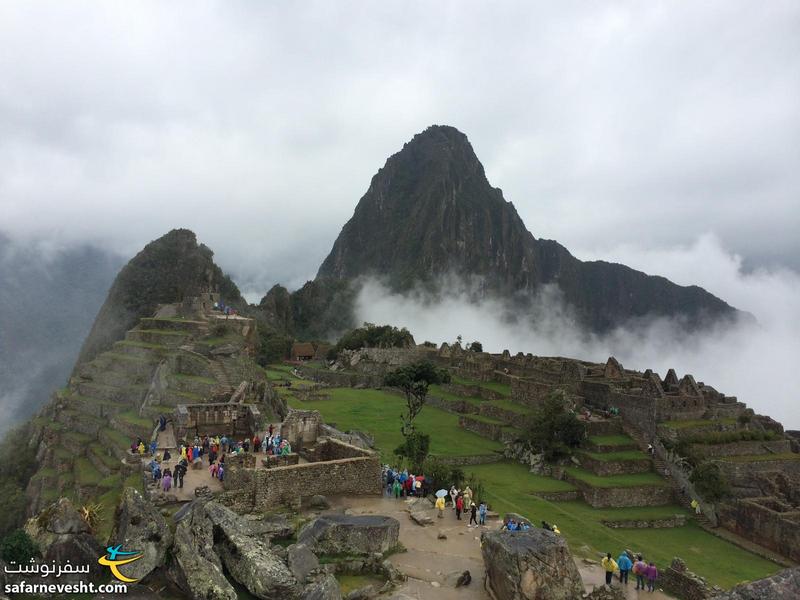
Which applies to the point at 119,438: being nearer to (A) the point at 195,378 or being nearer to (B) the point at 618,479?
(A) the point at 195,378

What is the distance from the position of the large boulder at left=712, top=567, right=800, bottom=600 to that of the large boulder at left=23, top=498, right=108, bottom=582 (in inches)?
348

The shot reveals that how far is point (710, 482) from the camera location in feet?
82.0

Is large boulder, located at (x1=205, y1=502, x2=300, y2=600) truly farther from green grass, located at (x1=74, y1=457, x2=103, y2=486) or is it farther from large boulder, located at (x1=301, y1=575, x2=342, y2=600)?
green grass, located at (x1=74, y1=457, x2=103, y2=486)

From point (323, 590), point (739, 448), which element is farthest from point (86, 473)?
point (739, 448)

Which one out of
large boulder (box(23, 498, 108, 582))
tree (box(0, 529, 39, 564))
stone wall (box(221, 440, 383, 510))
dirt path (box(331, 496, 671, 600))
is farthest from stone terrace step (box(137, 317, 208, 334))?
tree (box(0, 529, 39, 564))

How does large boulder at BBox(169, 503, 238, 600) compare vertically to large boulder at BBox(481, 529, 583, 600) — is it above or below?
below

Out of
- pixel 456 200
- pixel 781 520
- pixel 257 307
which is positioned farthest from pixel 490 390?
pixel 456 200

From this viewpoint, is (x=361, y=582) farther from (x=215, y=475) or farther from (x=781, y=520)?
(x=781, y=520)

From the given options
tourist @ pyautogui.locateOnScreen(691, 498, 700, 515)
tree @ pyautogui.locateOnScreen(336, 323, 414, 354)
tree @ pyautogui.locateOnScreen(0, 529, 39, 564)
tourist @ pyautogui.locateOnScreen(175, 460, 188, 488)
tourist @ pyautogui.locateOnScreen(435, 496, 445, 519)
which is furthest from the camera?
tree @ pyautogui.locateOnScreen(336, 323, 414, 354)

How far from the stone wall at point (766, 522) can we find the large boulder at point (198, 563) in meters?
22.4

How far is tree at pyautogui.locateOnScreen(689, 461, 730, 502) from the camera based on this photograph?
81.5ft

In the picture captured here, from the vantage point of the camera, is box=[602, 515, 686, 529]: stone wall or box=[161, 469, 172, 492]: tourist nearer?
box=[161, 469, 172, 492]: tourist

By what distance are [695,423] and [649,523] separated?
8.44m

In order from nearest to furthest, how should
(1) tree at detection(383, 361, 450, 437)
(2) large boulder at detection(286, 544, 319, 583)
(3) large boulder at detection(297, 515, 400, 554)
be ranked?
(2) large boulder at detection(286, 544, 319, 583) → (3) large boulder at detection(297, 515, 400, 554) → (1) tree at detection(383, 361, 450, 437)
